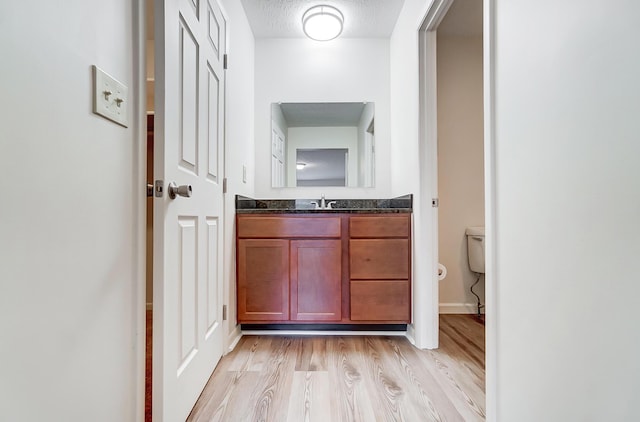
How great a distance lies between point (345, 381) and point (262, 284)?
0.80m

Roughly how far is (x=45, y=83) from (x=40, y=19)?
12 cm

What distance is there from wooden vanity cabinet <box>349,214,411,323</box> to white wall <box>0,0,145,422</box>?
1.33 m

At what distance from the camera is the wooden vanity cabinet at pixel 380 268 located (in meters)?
1.97

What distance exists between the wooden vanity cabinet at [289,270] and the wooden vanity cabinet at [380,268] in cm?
11

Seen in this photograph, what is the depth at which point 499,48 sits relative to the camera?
0.97m

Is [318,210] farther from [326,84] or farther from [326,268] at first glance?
[326,84]

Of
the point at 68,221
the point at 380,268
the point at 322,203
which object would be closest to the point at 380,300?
the point at 380,268

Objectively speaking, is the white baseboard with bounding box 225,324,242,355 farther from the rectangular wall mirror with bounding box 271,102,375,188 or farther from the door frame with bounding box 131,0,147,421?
the rectangular wall mirror with bounding box 271,102,375,188

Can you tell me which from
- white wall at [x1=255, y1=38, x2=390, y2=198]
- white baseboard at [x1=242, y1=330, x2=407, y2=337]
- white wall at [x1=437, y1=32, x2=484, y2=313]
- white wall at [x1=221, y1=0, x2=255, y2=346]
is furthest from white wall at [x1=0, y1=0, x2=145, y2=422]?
white wall at [x1=437, y1=32, x2=484, y2=313]

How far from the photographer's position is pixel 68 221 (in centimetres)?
65

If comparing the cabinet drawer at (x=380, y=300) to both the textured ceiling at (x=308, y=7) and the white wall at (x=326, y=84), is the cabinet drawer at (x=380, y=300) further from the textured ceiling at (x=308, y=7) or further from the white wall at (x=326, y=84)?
the textured ceiling at (x=308, y=7)

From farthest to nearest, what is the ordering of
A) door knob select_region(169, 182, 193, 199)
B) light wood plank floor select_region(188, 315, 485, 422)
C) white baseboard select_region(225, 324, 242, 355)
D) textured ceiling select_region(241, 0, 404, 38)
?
textured ceiling select_region(241, 0, 404, 38)
white baseboard select_region(225, 324, 242, 355)
light wood plank floor select_region(188, 315, 485, 422)
door knob select_region(169, 182, 193, 199)

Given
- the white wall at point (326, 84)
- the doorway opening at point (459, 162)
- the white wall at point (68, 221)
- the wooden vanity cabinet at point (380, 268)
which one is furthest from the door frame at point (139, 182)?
the doorway opening at point (459, 162)

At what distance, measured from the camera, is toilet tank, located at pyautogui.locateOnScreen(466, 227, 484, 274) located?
234 cm
